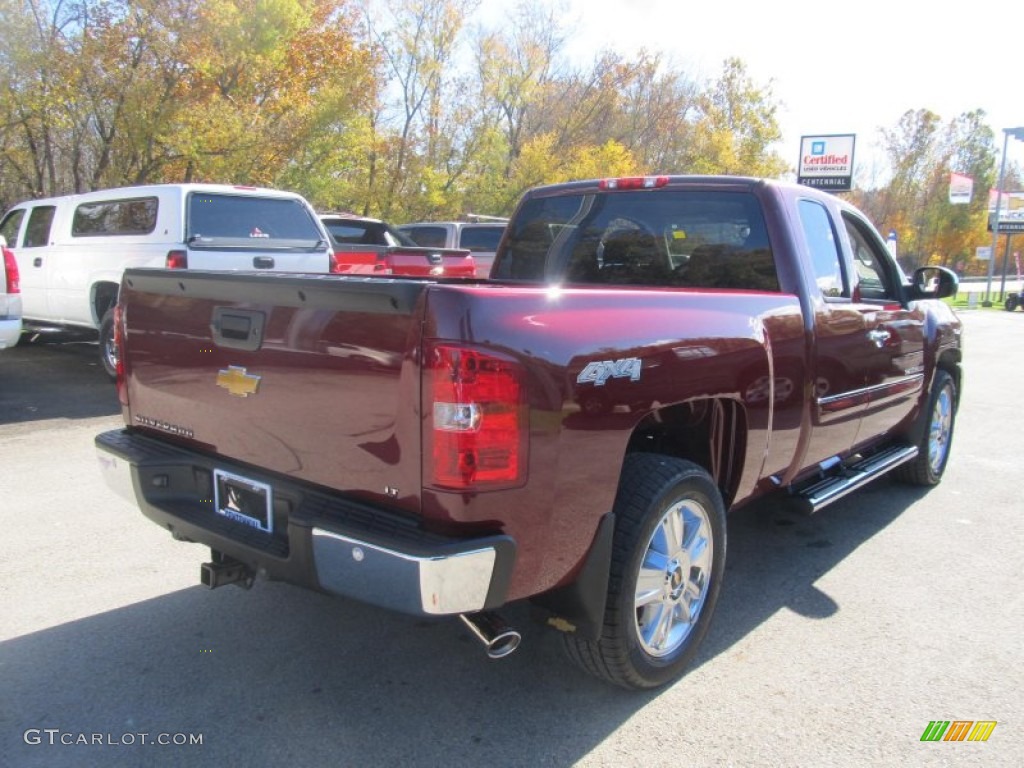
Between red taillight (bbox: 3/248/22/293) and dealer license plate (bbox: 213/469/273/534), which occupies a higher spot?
red taillight (bbox: 3/248/22/293)

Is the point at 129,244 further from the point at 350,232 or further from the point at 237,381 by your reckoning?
the point at 237,381

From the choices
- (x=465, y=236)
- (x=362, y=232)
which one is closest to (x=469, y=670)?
(x=362, y=232)

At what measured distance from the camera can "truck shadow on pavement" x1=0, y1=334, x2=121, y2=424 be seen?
720 centimetres

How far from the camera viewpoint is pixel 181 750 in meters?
2.48

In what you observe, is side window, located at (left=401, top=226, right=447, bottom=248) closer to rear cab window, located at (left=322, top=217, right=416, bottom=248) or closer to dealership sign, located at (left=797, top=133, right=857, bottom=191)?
rear cab window, located at (left=322, top=217, right=416, bottom=248)

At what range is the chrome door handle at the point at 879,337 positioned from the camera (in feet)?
13.9

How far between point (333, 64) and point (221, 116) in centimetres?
466

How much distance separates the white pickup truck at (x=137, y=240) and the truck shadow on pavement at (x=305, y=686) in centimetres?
494

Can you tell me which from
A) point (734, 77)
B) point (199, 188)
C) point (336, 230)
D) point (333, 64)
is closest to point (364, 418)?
point (199, 188)

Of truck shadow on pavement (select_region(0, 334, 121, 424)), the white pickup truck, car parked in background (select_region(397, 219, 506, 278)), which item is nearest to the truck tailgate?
truck shadow on pavement (select_region(0, 334, 121, 424))

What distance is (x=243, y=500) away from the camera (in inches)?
106

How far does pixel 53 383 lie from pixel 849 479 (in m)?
8.11

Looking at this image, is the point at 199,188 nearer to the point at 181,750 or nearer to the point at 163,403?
the point at 163,403

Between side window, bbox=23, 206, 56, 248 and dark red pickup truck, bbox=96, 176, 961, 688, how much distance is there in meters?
7.45
